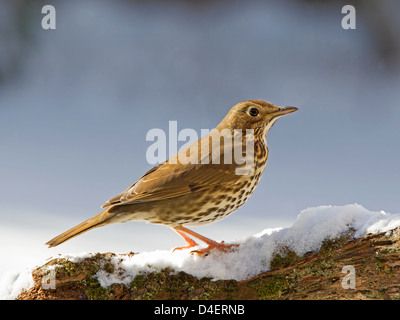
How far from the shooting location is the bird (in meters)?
4.21

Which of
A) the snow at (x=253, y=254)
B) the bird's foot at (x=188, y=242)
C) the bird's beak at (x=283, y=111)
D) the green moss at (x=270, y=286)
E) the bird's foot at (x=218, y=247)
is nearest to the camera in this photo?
the green moss at (x=270, y=286)

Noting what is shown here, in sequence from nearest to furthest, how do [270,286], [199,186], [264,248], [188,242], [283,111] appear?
[270,286]
[264,248]
[199,186]
[188,242]
[283,111]

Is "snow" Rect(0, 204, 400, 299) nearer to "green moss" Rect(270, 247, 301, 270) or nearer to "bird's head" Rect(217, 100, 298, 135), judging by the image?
"green moss" Rect(270, 247, 301, 270)

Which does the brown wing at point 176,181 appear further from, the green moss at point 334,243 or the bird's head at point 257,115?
the green moss at point 334,243

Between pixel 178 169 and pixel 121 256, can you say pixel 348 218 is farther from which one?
pixel 121 256

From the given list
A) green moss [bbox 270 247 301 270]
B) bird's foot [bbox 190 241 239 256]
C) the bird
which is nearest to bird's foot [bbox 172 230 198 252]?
the bird

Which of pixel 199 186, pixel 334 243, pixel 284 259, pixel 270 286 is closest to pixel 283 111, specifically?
pixel 199 186

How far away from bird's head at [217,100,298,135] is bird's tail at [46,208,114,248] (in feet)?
6.16

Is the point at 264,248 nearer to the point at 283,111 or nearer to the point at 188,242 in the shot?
the point at 188,242

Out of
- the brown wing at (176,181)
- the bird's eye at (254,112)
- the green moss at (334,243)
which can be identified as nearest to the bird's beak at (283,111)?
the bird's eye at (254,112)

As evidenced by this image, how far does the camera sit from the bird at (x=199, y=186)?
421 centimetres

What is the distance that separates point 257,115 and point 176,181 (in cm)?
132

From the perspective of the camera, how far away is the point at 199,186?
4285 millimetres

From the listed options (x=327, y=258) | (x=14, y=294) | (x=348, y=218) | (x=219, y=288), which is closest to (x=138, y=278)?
(x=219, y=288)
